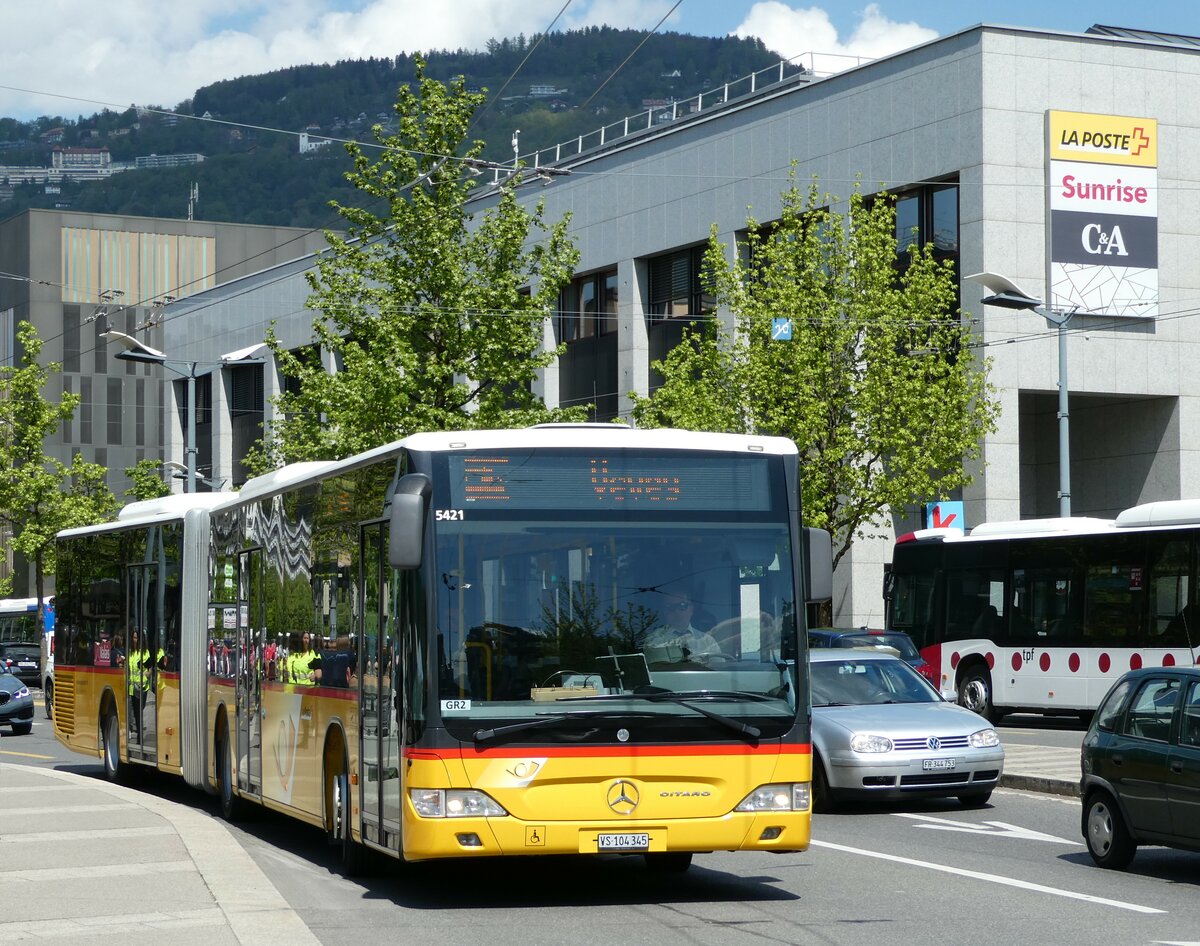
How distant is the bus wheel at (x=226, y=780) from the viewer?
1752 cm

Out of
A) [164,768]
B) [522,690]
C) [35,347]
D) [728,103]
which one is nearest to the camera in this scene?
[522,690]

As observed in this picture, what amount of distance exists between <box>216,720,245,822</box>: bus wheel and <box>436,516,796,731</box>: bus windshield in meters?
6.88

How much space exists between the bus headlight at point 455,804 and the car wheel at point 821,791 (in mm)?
6973

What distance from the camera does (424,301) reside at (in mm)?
34094

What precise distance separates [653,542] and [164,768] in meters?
10.0

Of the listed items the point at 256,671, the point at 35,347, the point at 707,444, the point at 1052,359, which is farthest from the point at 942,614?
the point at 35,347

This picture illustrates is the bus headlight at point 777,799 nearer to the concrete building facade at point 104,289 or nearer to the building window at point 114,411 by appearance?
the concrete building facade at point 104,289

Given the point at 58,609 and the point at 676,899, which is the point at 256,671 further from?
the point at 58,609

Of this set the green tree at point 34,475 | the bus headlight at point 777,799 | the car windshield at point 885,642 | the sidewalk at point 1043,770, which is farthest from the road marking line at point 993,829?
the green tree at point 34,475

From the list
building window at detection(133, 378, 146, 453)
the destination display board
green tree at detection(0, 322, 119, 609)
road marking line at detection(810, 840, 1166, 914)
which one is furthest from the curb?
building window at detection(133, 378, 146, 453)

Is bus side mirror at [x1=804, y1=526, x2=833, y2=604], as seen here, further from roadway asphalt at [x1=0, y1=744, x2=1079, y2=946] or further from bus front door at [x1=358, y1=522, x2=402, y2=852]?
roadway asphalt at [x1=0, y1=744, x2=1079, y2=946]

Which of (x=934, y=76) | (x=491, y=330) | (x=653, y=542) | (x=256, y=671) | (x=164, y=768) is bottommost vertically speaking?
(x=164, y=768)

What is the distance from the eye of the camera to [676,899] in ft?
38.5

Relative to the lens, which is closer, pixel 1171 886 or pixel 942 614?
pixel 1171 886
